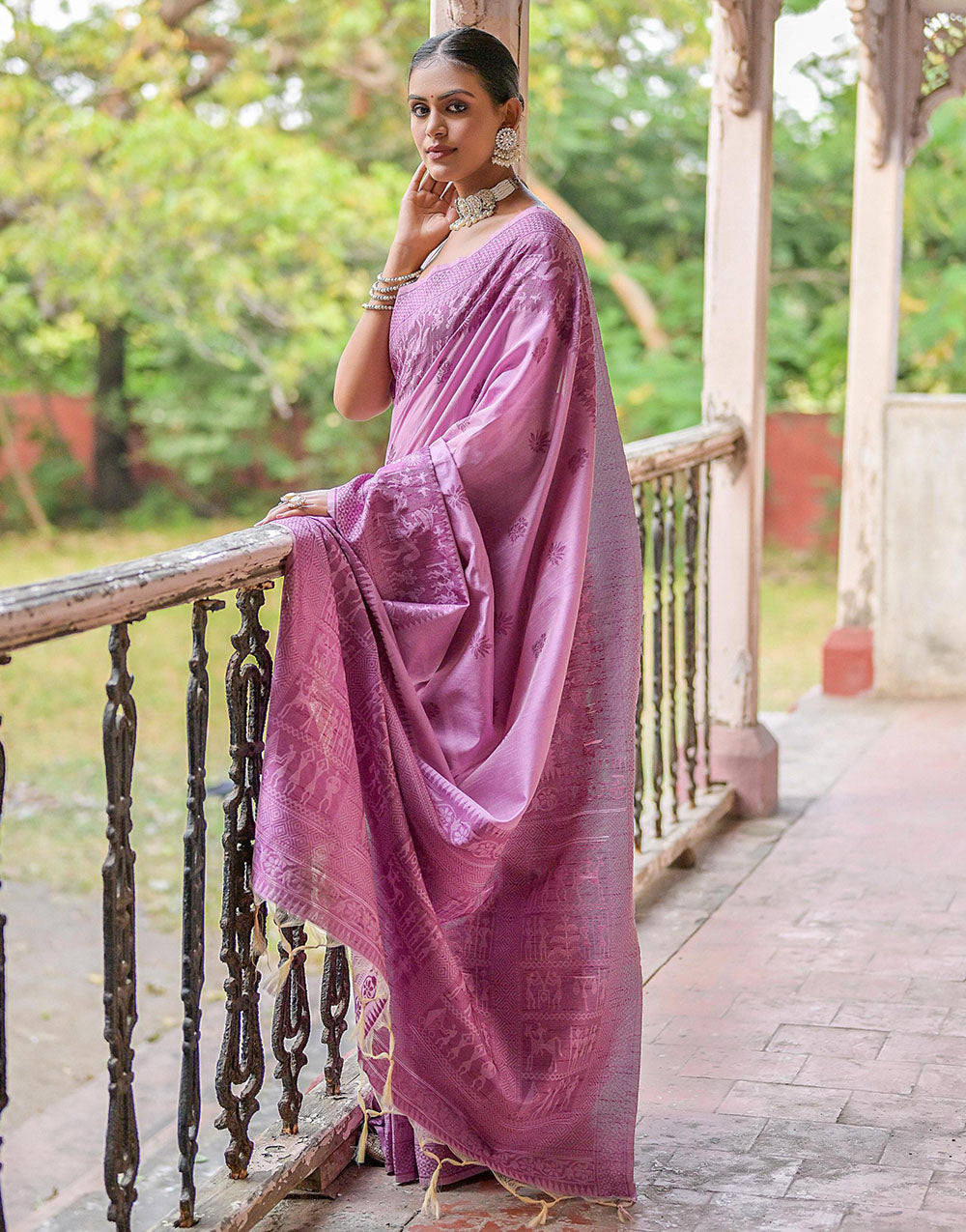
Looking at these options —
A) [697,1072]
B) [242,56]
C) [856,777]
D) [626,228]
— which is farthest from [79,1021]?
[626,228]

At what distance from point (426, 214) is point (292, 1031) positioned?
50.7 inches

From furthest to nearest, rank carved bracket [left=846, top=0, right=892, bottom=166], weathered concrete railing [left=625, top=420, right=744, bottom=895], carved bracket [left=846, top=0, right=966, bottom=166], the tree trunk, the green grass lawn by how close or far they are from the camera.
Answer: the tree trunk
the green grass lawn
carved bracket [left=846, top=0, right=966, bottom=166]
carved bracket [left=846, top=0, right=892, bottom=166]
weathered concrete railing [left=625, top=420, right=744, bottom=895]

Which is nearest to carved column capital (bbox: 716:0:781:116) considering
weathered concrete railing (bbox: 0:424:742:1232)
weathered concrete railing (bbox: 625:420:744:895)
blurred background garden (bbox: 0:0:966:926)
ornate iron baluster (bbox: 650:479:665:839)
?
weathered concrete railing (bbox: 625:420:744:895)

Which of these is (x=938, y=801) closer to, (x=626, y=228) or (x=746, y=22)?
(x=746, y=22)

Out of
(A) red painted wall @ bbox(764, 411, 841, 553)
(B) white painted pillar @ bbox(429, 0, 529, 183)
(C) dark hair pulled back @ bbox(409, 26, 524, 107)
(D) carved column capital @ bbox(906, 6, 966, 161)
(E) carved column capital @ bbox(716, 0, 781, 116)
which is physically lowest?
(A) red painted wall @ bbox(764, 411, 841, 553)

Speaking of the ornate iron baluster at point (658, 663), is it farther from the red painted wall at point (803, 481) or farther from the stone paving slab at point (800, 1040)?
the red painted wall at point (803, 481)

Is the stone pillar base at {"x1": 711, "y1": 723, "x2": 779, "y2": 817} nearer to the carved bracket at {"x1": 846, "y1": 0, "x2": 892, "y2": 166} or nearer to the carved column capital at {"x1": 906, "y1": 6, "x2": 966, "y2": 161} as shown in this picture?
the carved bracket at {"x1": 846, "y1": 0, "x2": 892, "y2": 166}

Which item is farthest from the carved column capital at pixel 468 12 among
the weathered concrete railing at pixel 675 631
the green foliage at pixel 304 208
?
the green foliage at pixel 304 208

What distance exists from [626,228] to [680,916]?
12.7 meters

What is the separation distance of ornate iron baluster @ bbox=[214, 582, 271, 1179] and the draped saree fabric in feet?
0.25

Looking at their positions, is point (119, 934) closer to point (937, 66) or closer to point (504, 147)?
point (504, 147)

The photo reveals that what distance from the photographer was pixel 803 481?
14.7 m

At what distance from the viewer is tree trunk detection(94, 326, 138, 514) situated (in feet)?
56.9

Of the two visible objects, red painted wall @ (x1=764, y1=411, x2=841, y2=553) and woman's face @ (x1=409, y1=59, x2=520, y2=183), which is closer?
woman's face @ (x1=409, y1=59, x2=520, y2=183)
